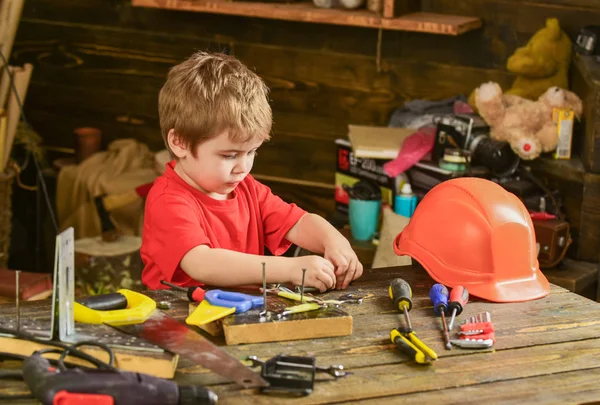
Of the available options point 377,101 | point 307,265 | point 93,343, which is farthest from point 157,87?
point 93,343

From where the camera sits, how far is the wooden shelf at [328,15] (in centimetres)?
364

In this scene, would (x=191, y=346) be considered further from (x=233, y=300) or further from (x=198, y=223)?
(x=198, y=223)

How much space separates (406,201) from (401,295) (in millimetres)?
1598

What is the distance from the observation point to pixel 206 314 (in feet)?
5.84

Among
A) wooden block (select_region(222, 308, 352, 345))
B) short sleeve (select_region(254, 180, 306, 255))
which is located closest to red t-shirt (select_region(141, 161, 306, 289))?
short sleeve (select_region(254, 180, 306, 255))

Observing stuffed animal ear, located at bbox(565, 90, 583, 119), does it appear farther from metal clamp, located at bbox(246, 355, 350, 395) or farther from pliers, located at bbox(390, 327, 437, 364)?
metal clamp, located at bbox(246, 355, 350, 395)

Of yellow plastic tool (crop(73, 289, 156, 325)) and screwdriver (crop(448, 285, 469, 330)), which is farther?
screwdriver (crop(448, 285, 469, 330))

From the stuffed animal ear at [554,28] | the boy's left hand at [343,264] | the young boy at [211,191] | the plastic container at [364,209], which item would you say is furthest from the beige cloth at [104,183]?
the boy's left hand at [343,264]

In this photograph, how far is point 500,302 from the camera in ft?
6.70

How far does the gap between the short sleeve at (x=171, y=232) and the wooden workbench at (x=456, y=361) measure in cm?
17

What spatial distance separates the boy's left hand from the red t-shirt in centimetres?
22

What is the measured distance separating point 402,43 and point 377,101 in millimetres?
266

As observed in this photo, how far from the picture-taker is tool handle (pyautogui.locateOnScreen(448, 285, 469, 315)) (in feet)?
6.34

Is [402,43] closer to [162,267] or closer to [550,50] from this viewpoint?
[550,50]
